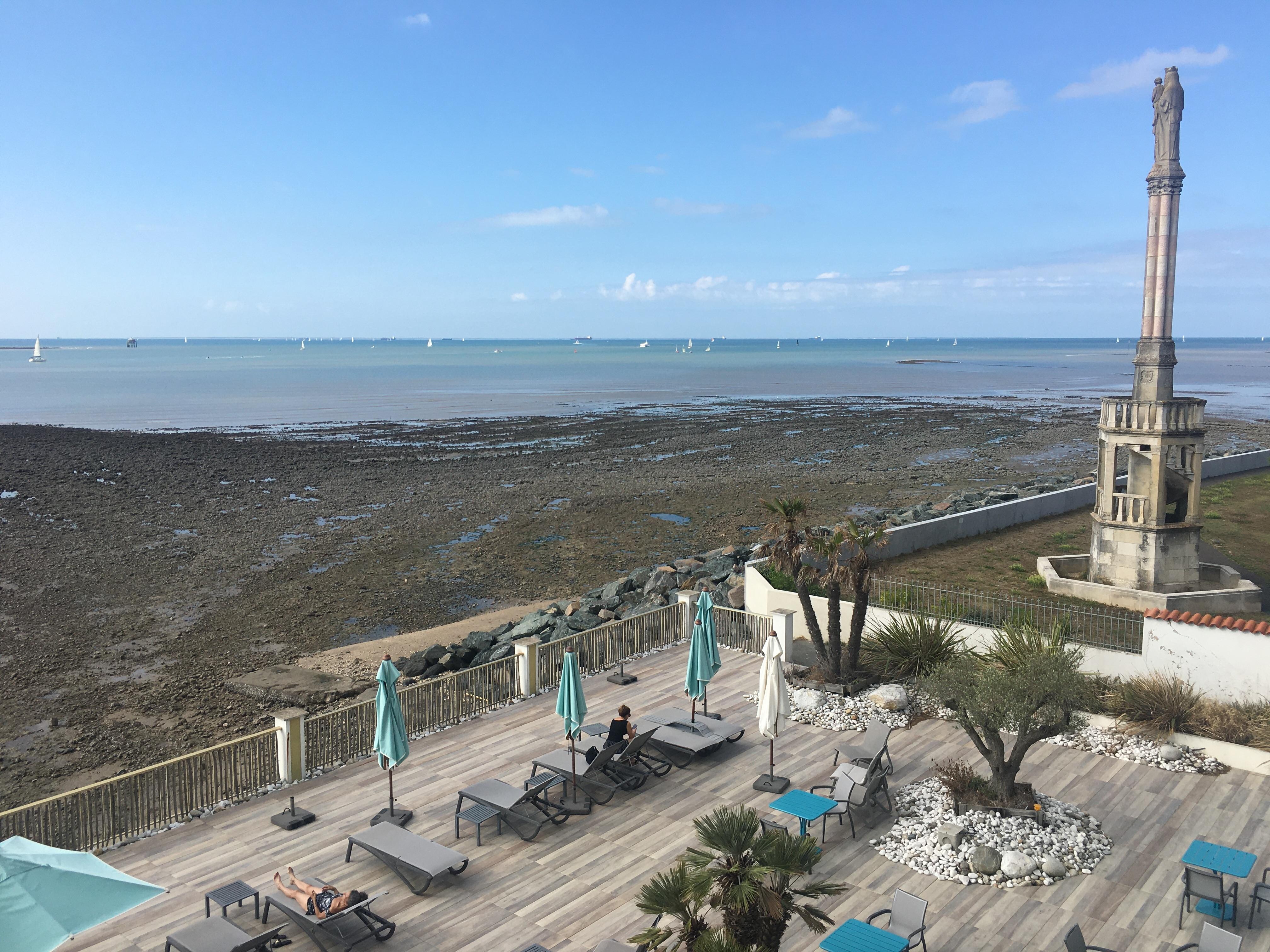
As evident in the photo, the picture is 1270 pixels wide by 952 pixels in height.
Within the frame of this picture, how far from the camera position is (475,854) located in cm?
1062

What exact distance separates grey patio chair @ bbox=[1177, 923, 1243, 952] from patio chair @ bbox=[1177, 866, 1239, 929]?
3.67 ft

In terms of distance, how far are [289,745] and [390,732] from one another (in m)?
2.12

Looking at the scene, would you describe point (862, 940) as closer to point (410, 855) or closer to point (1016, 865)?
point (1016, 865)

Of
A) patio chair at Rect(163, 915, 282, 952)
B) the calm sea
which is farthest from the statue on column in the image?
the calm sea

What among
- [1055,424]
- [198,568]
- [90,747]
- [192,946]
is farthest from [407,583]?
[1055,424]

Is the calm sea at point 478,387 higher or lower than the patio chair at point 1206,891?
higher

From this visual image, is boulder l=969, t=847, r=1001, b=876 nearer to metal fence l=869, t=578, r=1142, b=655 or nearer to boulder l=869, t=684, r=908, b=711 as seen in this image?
boulder l=869, t=684, r=908, b=711

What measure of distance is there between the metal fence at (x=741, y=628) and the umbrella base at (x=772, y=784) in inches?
211

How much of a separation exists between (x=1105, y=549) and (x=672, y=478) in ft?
84.0

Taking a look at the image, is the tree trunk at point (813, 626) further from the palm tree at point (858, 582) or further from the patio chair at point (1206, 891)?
the patio chair at point (1206, 891)

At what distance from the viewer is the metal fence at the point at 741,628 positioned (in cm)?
1773

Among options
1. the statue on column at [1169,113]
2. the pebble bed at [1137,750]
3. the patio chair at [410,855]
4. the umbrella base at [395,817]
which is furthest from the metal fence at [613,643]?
the statue on column at [1169,113]

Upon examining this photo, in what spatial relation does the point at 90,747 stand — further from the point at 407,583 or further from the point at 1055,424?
the point at 1055,424

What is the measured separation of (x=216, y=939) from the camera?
27.3ft
